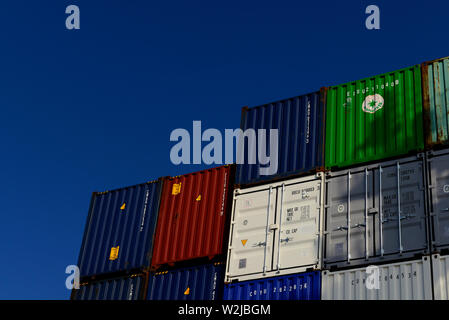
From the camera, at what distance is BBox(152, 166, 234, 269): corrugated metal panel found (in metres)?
21.8

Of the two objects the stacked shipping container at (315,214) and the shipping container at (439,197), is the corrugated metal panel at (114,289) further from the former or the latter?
the shipping container at (439,197)

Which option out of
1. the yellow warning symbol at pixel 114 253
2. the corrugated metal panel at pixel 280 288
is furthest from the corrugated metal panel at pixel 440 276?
the yellow warning symbol at pixel 114 253

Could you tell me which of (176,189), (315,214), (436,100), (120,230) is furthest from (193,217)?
(436,100)

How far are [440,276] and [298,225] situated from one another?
4.77 m

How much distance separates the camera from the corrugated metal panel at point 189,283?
20.6 m

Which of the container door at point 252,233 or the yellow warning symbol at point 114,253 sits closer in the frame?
the container door at point 252,233

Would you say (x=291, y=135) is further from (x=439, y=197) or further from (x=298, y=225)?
(x=439, y=197)

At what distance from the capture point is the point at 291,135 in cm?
2166

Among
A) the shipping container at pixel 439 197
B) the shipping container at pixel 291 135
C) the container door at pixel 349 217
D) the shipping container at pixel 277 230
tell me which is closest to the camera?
the shipping container at pixel 439 197

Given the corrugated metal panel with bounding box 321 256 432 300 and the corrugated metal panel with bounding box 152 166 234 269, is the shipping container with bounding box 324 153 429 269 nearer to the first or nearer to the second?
the corrugated metal panel with bounding box 321 256 432 300

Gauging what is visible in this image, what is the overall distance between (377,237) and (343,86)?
5734mm

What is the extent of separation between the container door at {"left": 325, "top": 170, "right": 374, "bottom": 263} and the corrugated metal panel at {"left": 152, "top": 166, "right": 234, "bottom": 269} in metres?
4.00

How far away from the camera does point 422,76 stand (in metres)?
19.7
